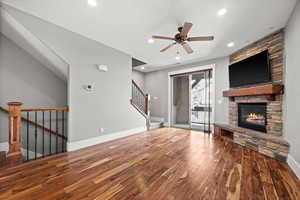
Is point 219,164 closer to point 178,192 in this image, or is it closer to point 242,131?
point 178,192

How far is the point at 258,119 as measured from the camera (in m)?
3.29

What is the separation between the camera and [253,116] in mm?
3424

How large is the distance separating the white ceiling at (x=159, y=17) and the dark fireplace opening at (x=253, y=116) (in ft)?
6.01

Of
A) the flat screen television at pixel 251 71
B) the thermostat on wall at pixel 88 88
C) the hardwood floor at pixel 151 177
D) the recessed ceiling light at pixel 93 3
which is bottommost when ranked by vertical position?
the hardwood floor at pixel 151 177

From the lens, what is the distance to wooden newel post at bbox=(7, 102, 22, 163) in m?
2.24

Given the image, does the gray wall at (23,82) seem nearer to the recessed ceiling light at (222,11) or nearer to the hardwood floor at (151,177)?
the hardwood floor at (151,177)

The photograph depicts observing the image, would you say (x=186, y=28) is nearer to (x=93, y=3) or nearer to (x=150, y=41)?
(x=150, y=41)

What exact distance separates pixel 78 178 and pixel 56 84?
2998 mm

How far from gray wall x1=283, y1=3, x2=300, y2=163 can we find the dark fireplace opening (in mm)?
573

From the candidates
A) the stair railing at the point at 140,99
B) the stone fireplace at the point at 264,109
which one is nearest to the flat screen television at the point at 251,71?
the stone fireplace at the point at 264,109

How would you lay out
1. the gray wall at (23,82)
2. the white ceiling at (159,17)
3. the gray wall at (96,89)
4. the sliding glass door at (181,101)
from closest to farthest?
the white ceiling at (159,17) → the gray wall at (23,82) → the gray wall at (96,89) → the sliding glass door at (181,101)

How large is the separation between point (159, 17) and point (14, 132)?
11.8 feet

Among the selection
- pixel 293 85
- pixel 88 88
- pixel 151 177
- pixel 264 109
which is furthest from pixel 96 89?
pixel 264 109

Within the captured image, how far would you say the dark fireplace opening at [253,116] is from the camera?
10.3 feet
